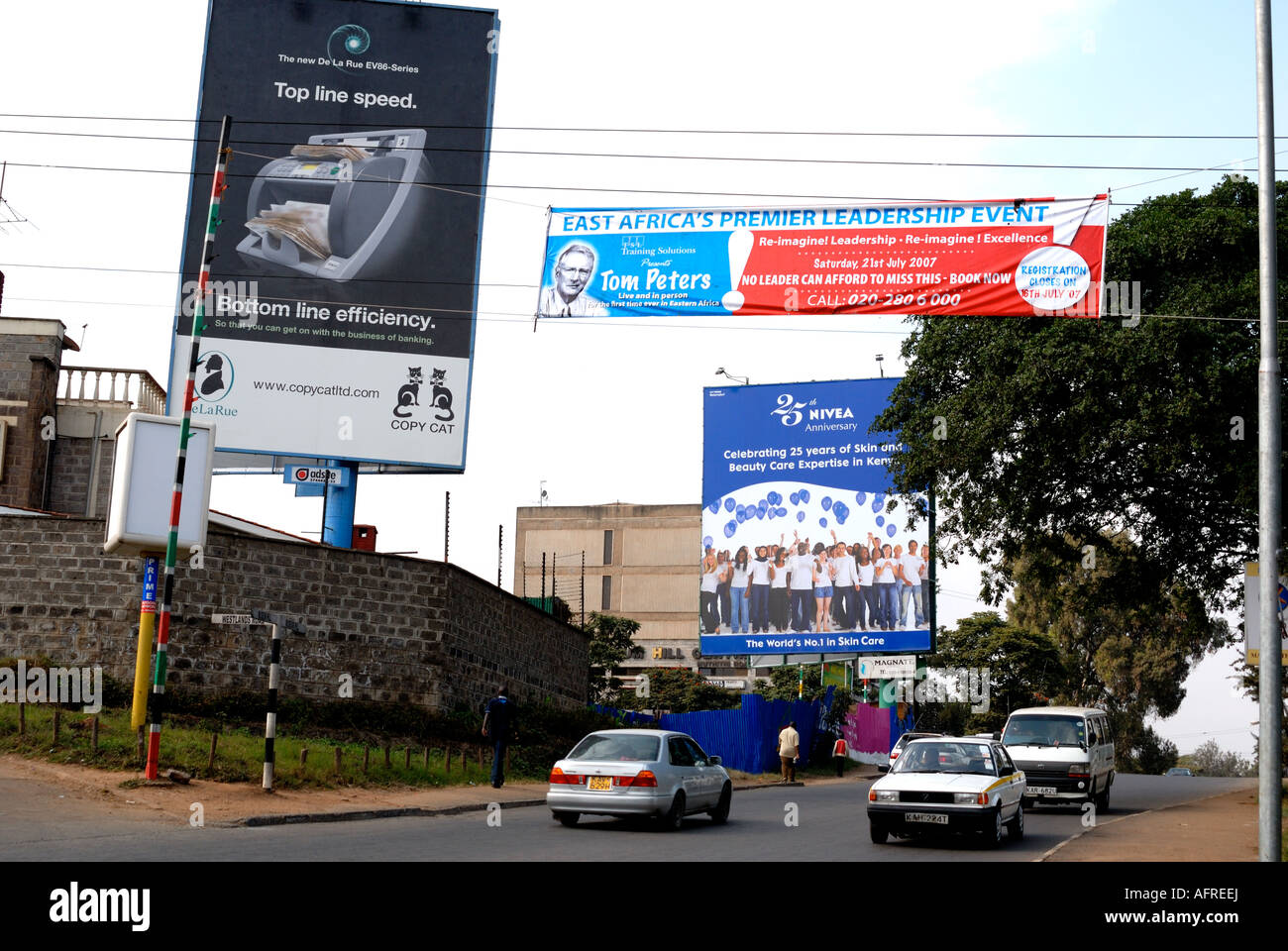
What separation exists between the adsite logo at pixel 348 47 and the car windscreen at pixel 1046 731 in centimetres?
1957

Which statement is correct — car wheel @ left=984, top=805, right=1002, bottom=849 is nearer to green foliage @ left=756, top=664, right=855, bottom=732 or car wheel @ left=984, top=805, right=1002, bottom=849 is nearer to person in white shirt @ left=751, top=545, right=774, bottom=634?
person in white shirt @ left=751, top=545, right=774, bottom=634

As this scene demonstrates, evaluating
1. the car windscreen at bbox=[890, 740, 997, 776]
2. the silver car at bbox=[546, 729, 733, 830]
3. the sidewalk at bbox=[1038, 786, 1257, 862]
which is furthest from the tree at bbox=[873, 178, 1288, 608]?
the silver car at bbox=[546, 729, 733, 830]

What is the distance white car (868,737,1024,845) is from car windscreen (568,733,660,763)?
3.00 m

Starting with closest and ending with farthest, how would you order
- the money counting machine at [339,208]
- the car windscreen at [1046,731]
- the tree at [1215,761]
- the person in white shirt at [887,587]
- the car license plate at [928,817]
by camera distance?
the car license plate at [928,817]
the car windscreen at [1046,731]
the money counting machine at [339,208]
the person in white shirt at [887,587]
the tree at [1215,761]

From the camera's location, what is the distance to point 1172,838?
17375 millimetres

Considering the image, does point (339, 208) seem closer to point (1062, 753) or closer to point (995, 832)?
point (1062, 753)

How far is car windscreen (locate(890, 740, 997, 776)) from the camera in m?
15.9

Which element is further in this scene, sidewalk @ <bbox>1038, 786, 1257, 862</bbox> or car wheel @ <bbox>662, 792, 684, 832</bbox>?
car wheel @ <bbox>662, 792, 684, 832</bbox>

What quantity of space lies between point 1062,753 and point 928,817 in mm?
9413

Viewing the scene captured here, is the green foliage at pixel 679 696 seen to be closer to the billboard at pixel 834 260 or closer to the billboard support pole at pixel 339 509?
the billboard support pole at pixel 339 509

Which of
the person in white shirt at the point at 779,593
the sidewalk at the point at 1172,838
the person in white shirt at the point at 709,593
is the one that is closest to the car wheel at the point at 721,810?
the sidewalk at the point at 1172,838

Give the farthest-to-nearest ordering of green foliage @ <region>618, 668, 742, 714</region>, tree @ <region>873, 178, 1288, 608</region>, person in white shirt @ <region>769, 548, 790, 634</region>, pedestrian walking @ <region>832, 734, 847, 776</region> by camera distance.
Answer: green foliage @ <region>618, 668, 742, 714</region> < pedestrian walking @ <region>832, 734, 847, 776</region> < person in white shirt @ <region>769, 548, 790, 634</region> < tree @ <region>873, 178, 1288, 608</region>

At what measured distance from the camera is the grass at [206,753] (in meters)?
17.6

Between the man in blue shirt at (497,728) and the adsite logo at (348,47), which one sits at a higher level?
the adsite logo at (348,47)
